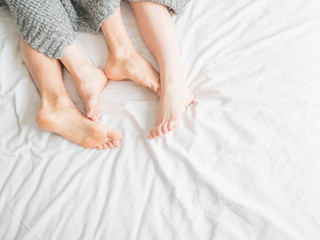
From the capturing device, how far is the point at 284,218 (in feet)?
2.00

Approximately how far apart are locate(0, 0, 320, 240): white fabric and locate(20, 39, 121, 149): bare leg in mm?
27

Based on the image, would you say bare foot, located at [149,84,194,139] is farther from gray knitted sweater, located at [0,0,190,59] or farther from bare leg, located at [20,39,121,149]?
gray knitted sweater, located at [0,0,190,59]

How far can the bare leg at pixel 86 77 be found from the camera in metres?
0.81

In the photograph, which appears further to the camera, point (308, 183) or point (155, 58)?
point (155, 58)

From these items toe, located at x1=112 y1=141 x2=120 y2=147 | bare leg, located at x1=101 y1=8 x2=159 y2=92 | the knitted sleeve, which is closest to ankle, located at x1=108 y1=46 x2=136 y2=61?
bare leg, located at x1=101 y1=8 x2=159 y2=92

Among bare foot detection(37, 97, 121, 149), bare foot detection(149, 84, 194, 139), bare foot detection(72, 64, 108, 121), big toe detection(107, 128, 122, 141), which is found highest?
bare foot detection(149, 84, 194, 139)

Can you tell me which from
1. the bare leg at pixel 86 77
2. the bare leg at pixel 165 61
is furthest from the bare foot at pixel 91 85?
the bare leg at pixel 165 61

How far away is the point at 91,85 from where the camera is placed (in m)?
0.83

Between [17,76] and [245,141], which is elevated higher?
[245,141]

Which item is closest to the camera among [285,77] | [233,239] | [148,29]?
[233,239]

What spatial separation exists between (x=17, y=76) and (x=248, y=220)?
0.71m

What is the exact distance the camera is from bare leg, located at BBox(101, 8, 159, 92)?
2.71ft

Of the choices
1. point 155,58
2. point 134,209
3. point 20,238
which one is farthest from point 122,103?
point 20,238

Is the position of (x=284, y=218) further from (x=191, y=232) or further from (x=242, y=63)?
(x=242, y=63)
